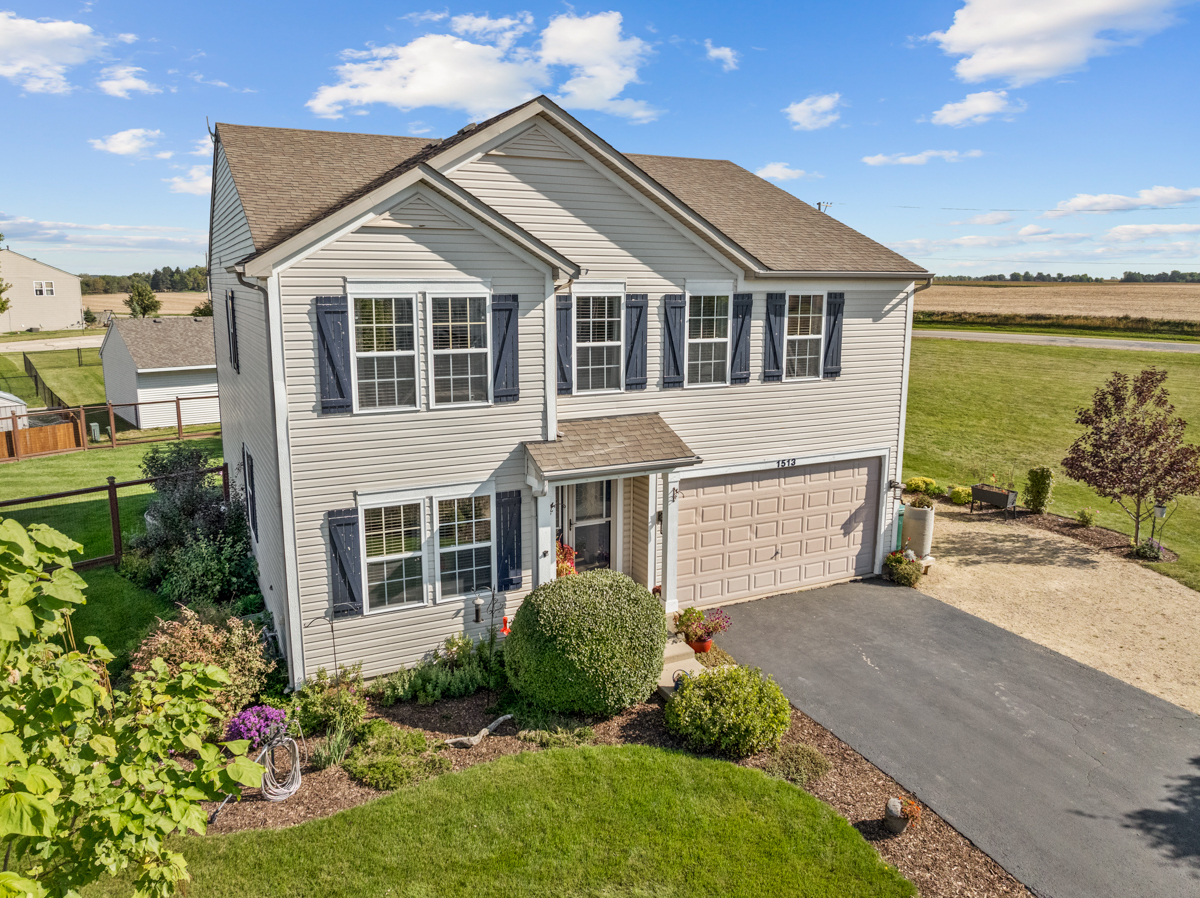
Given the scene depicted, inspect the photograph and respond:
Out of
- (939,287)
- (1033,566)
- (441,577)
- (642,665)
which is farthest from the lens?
(939,287)

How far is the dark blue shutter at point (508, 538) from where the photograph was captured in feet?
37.4

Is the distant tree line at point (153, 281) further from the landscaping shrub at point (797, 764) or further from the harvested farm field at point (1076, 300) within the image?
A: the landscaping shrub at point (797, 764)

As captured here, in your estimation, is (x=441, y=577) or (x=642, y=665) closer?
(x=642, y=665)

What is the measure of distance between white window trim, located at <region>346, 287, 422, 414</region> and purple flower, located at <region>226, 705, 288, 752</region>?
12.8 feet

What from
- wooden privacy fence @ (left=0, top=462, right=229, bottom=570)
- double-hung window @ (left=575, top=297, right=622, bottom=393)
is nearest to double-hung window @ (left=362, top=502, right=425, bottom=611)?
double-hung window @ (left=575, top=297, right=622, bottom=393)

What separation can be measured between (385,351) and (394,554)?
2.90 m

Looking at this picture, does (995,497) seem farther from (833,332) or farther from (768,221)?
(768,221)

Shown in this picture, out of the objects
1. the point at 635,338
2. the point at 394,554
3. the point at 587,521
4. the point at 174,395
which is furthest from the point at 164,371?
the point at 635,338

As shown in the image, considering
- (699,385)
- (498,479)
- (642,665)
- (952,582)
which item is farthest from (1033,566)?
(498,479)

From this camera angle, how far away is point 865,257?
1491 centimetres

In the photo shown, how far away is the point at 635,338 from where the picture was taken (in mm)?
12672

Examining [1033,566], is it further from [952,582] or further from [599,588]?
[599,588]

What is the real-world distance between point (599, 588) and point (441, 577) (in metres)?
2.53

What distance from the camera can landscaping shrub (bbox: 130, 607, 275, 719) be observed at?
380 inches
